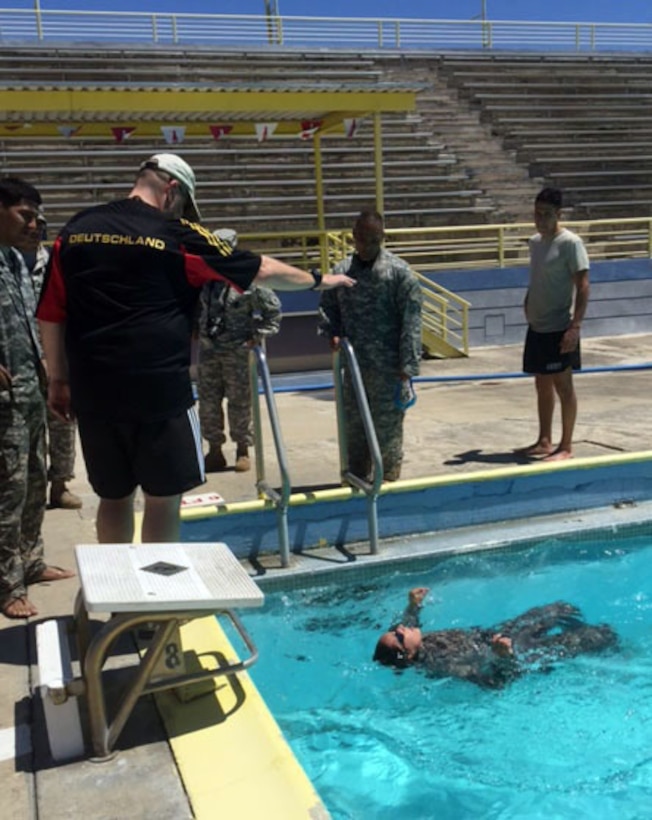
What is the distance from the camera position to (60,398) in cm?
289

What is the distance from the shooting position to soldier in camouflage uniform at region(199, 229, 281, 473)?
5371 millimetres

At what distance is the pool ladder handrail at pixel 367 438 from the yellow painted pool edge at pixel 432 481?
0.44 feet

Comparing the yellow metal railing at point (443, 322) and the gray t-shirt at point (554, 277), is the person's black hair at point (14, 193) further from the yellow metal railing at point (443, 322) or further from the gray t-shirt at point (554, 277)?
the yellow metal railing at point (443, 322)

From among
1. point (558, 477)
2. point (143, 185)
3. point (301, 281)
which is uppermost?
point (143, 185)

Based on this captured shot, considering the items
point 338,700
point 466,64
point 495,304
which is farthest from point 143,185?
point 466,64

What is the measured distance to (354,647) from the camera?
385cm

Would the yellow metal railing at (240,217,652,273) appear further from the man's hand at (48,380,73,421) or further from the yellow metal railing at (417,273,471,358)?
the man's hand at (48,380,73,421)

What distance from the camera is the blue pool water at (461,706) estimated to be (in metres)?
2.86

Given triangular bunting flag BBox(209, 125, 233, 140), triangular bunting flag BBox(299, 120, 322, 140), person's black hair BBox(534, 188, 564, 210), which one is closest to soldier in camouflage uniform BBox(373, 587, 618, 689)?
person's black hair BBox(534, 188, 564, 210)

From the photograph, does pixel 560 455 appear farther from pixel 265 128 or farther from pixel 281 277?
pixel 265 128

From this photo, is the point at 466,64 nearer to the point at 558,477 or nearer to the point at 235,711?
the point at 558,477

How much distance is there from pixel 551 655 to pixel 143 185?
2552mm

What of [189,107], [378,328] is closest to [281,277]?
[378,328]

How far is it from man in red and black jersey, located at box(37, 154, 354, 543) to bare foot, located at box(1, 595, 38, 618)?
0.67 m
